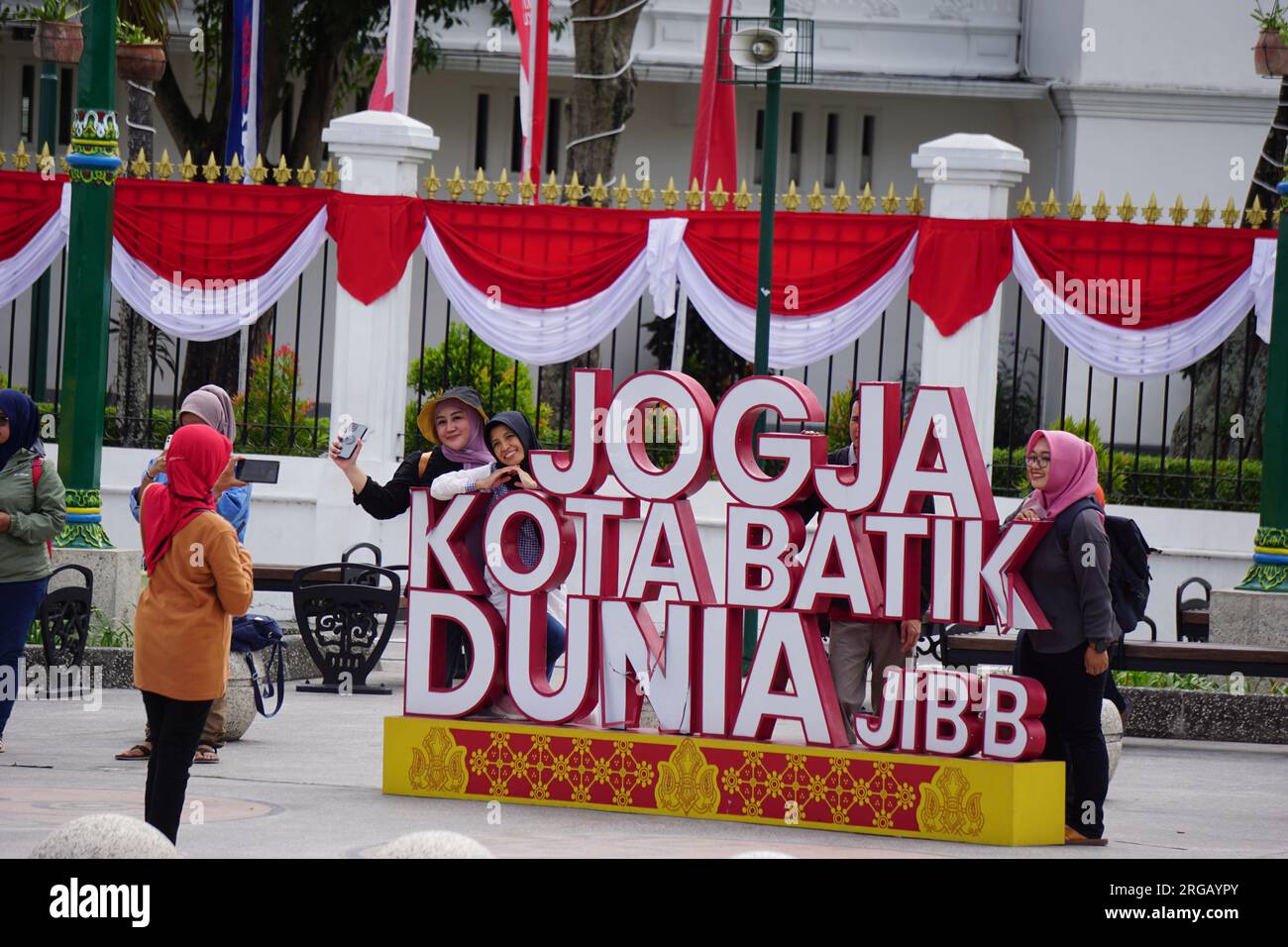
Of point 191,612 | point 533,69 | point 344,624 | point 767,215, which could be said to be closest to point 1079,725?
point 191,612

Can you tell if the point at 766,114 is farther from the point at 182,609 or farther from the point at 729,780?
the point at 182,609

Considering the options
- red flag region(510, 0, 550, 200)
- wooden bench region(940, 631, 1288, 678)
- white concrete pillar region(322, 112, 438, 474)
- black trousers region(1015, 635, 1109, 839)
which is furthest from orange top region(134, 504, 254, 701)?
red flag region(510, 0, 550, 200)

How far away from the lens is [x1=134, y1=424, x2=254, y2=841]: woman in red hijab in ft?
24.5

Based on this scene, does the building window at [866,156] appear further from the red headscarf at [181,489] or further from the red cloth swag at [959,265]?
the red headscarf at [181,489]

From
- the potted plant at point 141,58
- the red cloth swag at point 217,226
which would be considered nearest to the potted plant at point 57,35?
the potted plant at point 141,58

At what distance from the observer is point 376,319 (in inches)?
615

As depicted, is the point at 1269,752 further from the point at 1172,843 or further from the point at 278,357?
the point at 278,357

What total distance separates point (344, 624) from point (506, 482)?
11.3ft

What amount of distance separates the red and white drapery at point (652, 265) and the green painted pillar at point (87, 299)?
240 cm

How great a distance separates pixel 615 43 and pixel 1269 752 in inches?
431

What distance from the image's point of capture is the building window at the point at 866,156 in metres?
29.9
